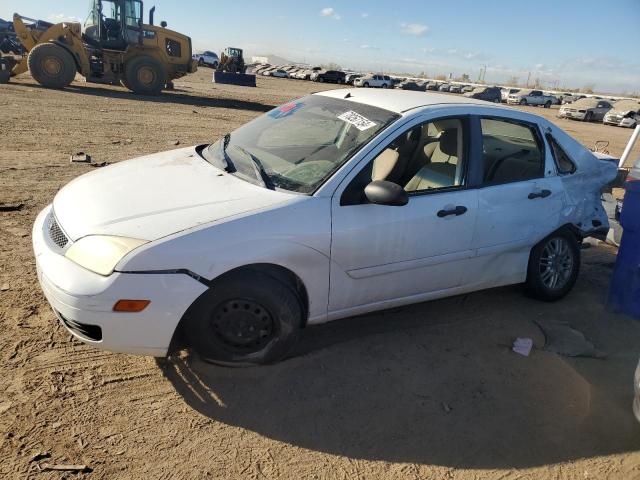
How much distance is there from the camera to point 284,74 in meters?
58.4

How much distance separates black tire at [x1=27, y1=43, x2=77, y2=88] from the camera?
17.2 m

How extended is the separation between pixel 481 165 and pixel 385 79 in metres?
47.5

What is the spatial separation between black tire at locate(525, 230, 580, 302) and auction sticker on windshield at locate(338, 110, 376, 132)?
184cm

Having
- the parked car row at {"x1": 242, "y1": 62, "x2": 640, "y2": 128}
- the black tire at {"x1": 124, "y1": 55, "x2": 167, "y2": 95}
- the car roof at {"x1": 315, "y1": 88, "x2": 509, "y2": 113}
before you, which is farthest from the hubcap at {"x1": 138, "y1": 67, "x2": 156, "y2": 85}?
the car roof at {"x1": 315, "y1": 88, "x2": 509, "y2": 113}

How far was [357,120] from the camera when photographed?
3.55m

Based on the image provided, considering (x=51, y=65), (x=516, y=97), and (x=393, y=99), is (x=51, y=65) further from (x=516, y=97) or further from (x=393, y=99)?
(x=516, y=97)

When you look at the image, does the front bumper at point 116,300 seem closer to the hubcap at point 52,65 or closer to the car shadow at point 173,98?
the car shadow at point 173,98

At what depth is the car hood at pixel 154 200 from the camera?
277 centimetres

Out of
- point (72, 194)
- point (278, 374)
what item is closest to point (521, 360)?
point (278, 374)

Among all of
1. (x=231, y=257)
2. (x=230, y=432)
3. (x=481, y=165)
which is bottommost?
(x=230, y=432)

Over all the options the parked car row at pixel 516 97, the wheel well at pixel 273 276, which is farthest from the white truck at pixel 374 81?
the wheel well at pixel 273 276

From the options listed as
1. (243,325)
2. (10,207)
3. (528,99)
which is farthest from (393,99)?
(528,99)

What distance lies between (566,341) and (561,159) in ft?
5.03

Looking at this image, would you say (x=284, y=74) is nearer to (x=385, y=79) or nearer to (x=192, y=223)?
(x=385, y=79)
